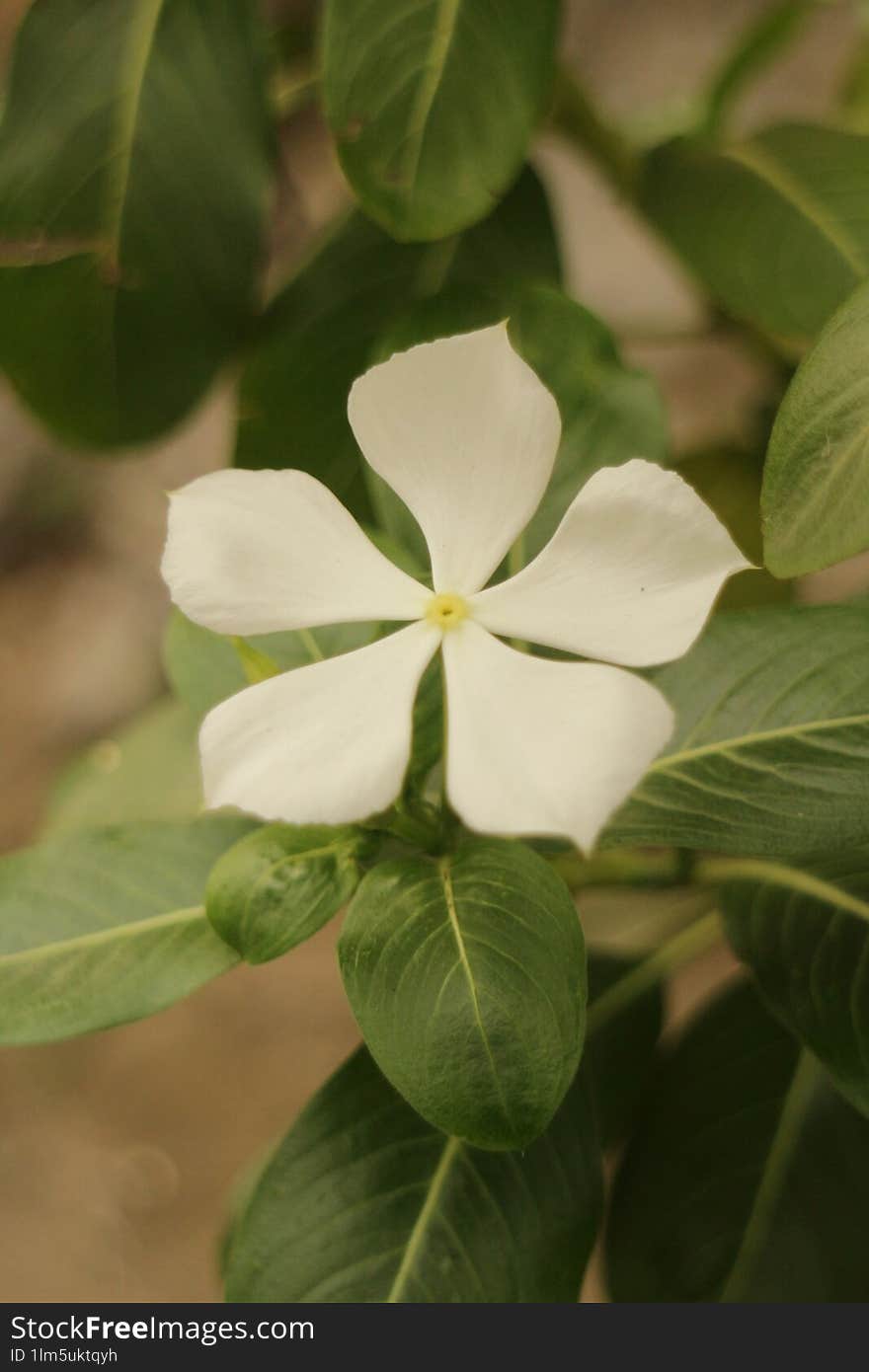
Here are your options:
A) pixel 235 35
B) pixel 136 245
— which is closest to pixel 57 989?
pixel 136 245

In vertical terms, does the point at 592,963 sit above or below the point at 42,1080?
above

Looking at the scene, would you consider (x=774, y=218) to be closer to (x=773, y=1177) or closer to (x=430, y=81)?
(x=430, y=81)

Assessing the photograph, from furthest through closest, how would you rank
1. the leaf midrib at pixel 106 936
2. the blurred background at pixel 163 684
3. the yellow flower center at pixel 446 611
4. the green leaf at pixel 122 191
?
the blurred background at pixel 163 684, the green leaf at pixel 122 191, the leaf midrib at pixel 106 936, the yellow flower center at pixel 446 611

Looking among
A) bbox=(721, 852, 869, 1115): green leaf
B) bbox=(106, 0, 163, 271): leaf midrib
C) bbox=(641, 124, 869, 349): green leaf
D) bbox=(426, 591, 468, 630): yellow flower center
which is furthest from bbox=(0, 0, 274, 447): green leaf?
bbox=(721, 852, 869, 1115): green leaf

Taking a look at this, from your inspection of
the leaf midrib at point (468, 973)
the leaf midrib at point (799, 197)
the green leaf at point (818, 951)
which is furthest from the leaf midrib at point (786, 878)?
the leaf midrib at point (799, 197)

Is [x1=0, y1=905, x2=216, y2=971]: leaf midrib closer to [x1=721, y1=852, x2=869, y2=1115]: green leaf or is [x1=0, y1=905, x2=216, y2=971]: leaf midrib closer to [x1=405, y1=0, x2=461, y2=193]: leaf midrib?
[x1=721, y1=852, x2=869, y2=1115]: green leaf

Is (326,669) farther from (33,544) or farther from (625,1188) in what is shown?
(33,544)

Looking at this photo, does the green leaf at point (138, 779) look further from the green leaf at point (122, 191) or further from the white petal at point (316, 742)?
the white petal at point (316, 742)
